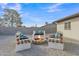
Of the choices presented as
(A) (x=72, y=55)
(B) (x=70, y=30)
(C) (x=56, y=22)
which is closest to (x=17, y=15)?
(C) (x=56, y=22)

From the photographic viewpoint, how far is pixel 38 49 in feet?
9.66

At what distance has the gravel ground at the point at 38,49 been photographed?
291cm

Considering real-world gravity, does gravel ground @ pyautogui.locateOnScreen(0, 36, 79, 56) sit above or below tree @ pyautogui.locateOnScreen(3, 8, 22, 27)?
below

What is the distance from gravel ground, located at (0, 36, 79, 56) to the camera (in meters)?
2.91

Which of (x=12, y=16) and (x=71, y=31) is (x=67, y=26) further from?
(x=12, y=16)

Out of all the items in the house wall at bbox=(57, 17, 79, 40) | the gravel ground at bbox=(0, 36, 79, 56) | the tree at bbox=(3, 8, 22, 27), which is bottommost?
the gravel ground at bbox=(0, 36, 79, 56)

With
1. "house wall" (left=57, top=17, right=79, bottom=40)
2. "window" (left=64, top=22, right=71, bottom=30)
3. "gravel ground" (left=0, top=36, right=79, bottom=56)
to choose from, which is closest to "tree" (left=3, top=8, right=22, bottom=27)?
"gravel ground" (left=0, top=36, right=79, bottom=56)

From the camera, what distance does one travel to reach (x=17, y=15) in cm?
293

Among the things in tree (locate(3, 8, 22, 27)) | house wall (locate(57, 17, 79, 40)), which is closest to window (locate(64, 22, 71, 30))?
house wall (locate(57, 17, 79, 40))

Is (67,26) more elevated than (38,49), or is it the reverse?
(67,26)

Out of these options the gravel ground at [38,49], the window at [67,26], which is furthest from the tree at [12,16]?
the window at [67,26]

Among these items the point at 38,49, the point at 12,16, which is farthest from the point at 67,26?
the point at 12,16

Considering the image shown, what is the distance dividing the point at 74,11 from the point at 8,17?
128 centimetres

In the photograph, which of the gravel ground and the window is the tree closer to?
the gravel ground
